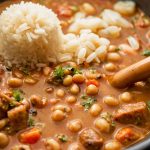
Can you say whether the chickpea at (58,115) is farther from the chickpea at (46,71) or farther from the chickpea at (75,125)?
the chickpea at (46,71)

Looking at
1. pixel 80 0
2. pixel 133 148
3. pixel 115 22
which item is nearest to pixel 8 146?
pixel 133 148

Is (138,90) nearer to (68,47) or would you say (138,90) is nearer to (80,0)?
(68,47)

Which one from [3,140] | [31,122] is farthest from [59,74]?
[3,140]

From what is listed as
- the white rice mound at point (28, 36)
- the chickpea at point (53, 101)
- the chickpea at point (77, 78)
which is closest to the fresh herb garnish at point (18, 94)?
the chickpea at point (53, 101)

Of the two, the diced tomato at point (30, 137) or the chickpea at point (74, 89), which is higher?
the chickpea at point (74, 89)

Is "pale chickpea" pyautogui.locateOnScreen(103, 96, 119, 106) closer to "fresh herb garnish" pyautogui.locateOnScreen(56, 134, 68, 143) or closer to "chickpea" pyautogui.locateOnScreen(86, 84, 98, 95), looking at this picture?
"chickpea" pyautogui.locateOnScreen(86, 84, 98, 95)

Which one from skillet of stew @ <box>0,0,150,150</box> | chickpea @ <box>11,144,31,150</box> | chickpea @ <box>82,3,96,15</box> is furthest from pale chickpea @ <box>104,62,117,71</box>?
chickpea @ <box>11,144,31,150</box>
